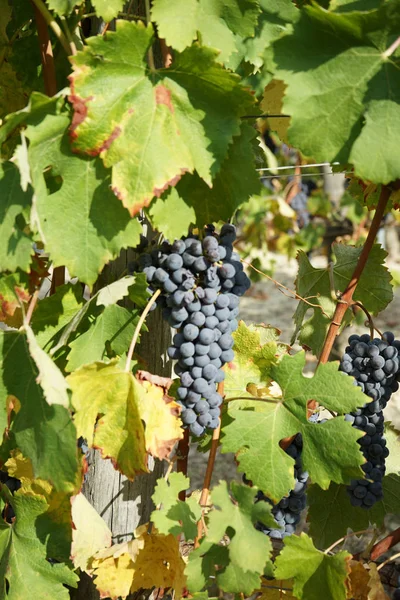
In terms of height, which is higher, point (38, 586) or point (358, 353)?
point (358, 353)

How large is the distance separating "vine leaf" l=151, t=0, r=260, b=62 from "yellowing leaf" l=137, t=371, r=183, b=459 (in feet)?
2.21

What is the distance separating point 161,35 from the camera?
122cm

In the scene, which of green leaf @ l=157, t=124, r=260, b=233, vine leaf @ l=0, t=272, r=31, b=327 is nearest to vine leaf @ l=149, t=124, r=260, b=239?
green leaf @ l=157, t=124, r=260, b=233

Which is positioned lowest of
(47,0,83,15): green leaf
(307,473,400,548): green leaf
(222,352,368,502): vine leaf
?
(307,473,400,548): green leaf

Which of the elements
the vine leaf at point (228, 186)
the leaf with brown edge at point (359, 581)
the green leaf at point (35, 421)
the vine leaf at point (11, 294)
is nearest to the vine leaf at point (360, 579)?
the leaf with brown edge at point (359, 581)

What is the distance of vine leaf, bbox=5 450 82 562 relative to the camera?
1.54 m

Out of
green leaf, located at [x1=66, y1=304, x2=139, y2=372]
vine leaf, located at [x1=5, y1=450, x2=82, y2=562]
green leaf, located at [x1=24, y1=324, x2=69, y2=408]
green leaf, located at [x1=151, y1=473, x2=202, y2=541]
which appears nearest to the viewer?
green leaf, located at [x1=24, y1=324, x2=69, y2=408]

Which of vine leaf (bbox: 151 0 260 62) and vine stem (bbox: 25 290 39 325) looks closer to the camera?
vine leaf (bbox: 151 0 260 62)

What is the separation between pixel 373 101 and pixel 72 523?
1.12 metres

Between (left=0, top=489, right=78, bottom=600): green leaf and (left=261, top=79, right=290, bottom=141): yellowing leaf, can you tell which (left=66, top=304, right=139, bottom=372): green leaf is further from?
(left=261, top=79, right=290, bottom=141): yellowing leaf

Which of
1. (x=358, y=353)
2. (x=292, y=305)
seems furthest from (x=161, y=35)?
(x=292, y=305)

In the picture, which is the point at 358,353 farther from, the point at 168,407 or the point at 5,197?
the point at 5,197

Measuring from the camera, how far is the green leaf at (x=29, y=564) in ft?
4.93

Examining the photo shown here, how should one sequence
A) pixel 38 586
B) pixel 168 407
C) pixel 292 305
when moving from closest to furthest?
pixel 168 407 → pixel 38 586 → pixel 292 305
